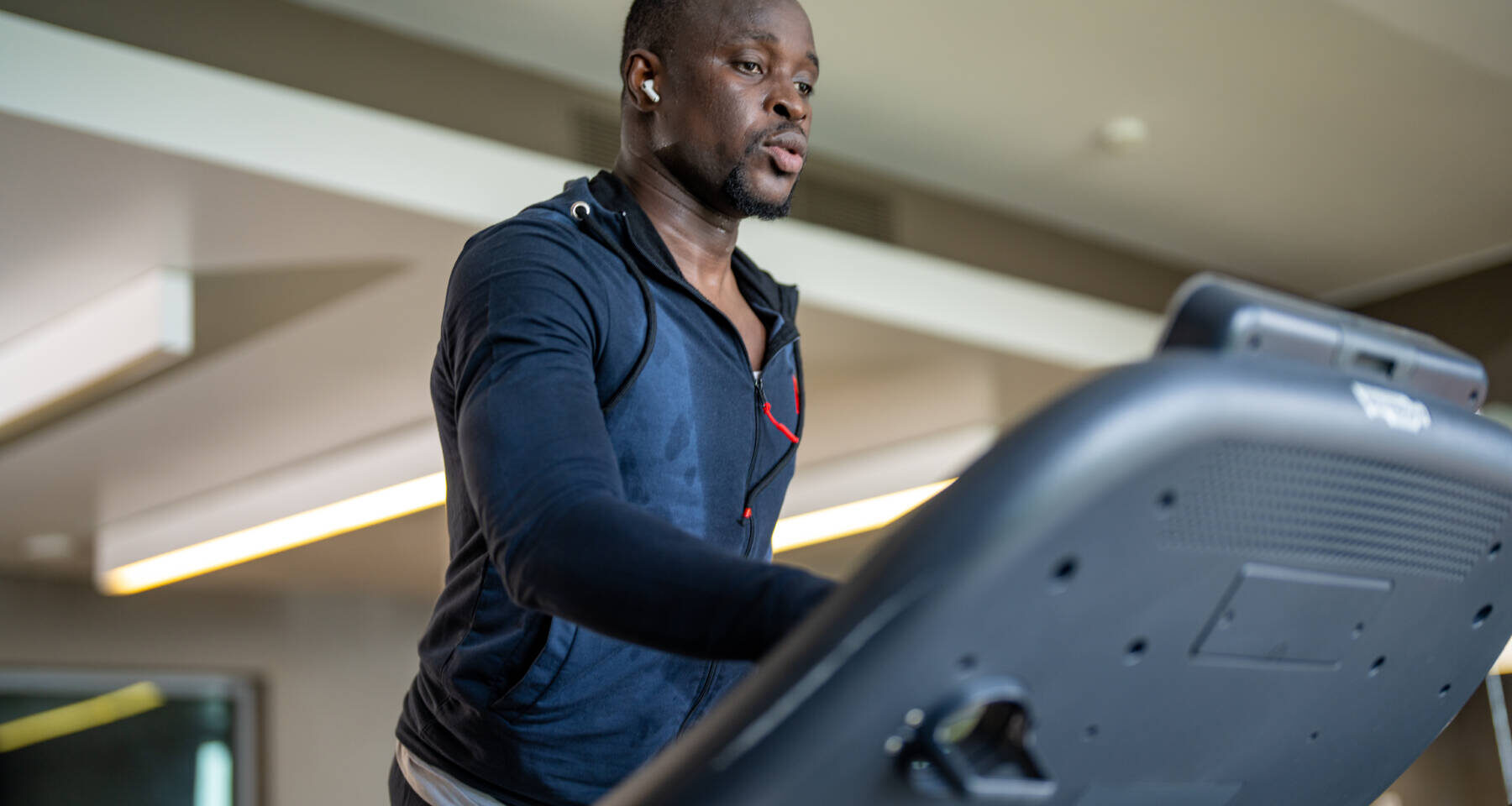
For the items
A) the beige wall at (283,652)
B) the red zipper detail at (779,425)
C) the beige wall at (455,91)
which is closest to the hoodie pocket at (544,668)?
the red zipper detail at (779,425)

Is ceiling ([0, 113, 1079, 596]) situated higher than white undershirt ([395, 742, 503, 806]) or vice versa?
ceiling ([0, 113, 1079, 596])

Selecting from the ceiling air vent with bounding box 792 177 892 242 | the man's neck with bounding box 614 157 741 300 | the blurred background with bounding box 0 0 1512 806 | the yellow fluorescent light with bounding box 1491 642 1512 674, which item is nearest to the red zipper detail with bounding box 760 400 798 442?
the man's neck with bounding box 614 157 741 300

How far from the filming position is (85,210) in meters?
3.24

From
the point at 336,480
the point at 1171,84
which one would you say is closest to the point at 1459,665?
A: the point at 1171,84

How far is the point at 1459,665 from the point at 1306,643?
14 cm

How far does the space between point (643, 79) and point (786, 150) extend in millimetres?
163

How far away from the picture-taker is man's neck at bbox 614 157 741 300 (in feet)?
3.54

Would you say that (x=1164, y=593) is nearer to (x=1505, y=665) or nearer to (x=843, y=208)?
(x=843, y=208)

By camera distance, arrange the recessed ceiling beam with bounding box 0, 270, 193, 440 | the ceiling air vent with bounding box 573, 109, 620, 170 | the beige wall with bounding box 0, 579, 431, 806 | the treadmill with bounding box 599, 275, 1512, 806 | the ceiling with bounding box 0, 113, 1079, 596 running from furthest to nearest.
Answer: the beige wall with bounding box 0, 579, 431, 806, the ceiling air vent with bounding box 573, 109, 620, 170, the recessed ceiling beam with bounding box 0, 270, 193, 440, the ceiling with bounding box 0, 113, 1079, 596, the treadmill with bounding box 599, 275, 1512, 806

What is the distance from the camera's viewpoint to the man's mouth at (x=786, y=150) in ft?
3.36

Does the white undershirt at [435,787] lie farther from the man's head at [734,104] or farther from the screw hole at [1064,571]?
the screw hole at [1064,571]

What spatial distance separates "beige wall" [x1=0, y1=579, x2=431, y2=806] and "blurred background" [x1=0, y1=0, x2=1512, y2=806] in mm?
43

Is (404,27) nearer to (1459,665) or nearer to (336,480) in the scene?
(336,480)

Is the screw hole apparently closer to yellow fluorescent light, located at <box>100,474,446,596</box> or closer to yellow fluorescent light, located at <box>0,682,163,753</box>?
yellow fluorescent light, located at <box>100,474,446,596</box>
